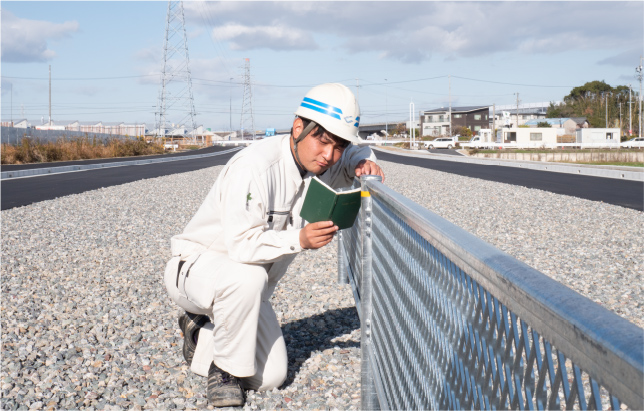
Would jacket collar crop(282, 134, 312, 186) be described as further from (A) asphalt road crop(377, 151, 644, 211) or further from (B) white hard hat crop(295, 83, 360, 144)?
(A) asphalt road crop(377, 151, 644, 211)

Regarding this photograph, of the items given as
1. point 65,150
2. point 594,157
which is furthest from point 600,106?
point 65,150

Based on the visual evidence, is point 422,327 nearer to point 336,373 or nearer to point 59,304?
point 336,373

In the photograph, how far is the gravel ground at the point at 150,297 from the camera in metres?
3.97

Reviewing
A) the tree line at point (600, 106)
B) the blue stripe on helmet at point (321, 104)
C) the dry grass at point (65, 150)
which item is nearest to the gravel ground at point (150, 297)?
the blue stripe on helmet at point (321, 104)

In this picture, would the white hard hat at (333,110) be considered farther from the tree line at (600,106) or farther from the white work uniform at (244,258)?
the tree line at (600,106)

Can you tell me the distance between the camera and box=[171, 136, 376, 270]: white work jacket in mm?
3367

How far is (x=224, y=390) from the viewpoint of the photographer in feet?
12.2

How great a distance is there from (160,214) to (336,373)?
9.09 meters

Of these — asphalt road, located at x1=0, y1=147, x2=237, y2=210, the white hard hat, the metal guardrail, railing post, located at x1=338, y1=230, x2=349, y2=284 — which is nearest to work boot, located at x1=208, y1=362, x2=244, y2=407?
the metal guardrail

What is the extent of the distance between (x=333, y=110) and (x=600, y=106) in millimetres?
110791

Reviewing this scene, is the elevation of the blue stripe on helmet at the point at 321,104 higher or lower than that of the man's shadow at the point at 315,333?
higher

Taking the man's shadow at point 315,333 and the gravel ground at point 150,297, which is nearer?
the gravel ground at point 150,297

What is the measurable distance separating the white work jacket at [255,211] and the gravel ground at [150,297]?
887mm

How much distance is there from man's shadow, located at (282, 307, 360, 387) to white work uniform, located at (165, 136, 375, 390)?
1.58 feet
